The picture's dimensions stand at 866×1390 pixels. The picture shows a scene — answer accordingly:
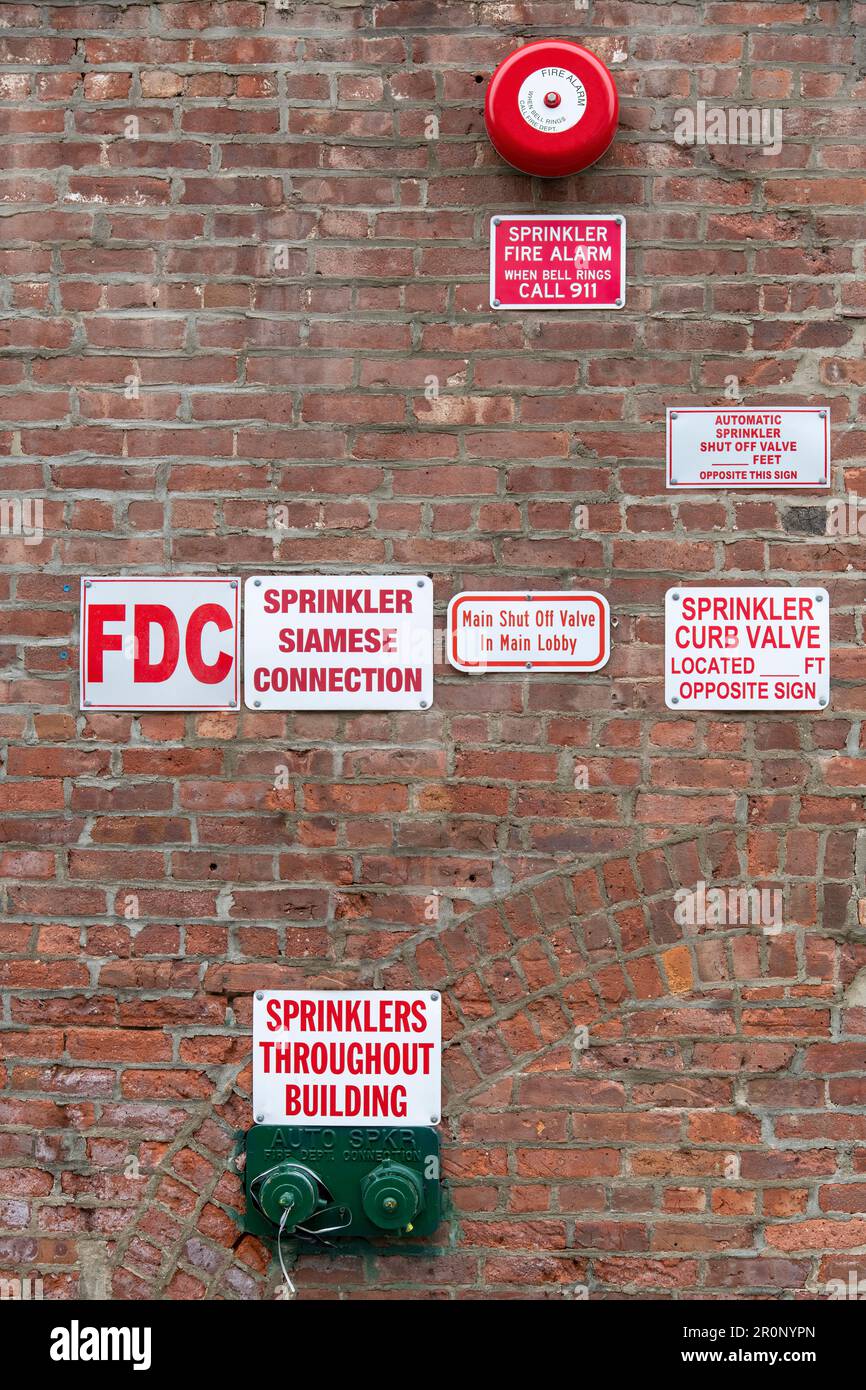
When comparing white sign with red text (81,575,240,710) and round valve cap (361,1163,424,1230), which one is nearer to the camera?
round valve cap (361,1163,424,1230)

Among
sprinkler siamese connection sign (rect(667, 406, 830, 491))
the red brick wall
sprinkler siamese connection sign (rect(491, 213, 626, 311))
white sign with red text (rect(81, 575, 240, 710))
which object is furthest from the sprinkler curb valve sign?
sprinkler siamese connection sign (rect(491, 213, 626, 311))

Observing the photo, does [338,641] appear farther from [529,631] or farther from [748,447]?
[748,447]

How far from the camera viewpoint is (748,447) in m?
2.37

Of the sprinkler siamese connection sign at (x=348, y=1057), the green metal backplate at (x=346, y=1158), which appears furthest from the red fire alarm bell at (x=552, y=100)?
the green metal backplate at (x=346, y=1158)

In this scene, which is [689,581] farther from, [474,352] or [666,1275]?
[666,1275]

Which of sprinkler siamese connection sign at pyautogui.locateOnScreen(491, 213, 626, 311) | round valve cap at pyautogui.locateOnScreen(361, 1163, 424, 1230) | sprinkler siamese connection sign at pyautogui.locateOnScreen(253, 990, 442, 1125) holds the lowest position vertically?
round valve cap at pyautogui.locateOnScreen(361, 1163, 424, 1230)

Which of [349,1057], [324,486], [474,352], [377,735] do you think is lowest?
[349,1057]

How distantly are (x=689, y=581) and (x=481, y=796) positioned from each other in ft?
2.14

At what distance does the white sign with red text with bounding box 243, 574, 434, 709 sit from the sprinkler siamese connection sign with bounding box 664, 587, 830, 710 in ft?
1.81

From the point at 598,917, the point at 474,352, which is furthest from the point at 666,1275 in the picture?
the point at 474,352

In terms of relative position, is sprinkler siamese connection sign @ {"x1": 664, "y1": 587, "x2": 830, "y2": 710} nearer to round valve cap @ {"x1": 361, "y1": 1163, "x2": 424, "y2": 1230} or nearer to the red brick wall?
the red brick wall

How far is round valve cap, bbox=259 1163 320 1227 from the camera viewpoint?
2.28 meters

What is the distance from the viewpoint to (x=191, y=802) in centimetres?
239

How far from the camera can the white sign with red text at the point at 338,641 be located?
7.79ft
